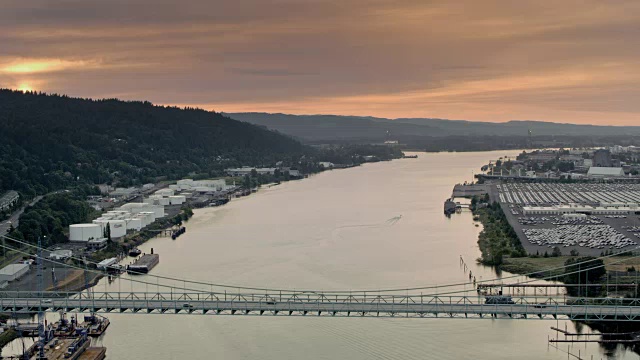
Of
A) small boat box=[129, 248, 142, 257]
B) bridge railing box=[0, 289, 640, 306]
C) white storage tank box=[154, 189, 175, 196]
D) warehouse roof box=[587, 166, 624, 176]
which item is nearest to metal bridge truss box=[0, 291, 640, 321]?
bridge railing box=[0, 289, 640, 306]

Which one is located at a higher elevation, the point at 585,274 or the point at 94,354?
the point at 585,274

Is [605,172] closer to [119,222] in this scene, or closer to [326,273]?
[119,222]

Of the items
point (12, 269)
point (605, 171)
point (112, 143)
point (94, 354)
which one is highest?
point (112, 143)

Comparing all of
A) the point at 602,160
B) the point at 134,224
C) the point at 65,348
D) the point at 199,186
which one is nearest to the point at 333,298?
the point at 65,348

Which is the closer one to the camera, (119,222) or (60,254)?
(60,254)

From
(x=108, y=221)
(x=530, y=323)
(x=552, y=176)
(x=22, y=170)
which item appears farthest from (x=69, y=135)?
(x=530, y=323)

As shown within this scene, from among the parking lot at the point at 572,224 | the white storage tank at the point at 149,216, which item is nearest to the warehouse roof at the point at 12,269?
the white storage tank at the point at 149,216
